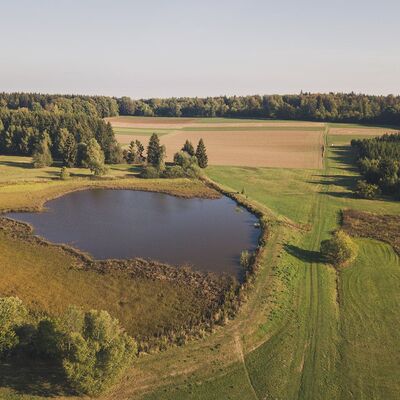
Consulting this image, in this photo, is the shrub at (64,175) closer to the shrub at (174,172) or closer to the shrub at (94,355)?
the shrub at (174,172)

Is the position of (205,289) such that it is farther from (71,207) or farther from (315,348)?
(71,207)

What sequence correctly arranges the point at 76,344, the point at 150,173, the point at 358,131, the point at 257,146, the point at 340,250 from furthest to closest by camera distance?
the point at 358,131 < the point at 257,146 < the point at 150,173 < the point at 340,250 < the point at 76,344

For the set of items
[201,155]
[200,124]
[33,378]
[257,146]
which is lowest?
[33,378]

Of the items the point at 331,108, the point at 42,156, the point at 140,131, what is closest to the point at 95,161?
the point at 42,156

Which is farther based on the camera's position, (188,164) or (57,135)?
(57,135)

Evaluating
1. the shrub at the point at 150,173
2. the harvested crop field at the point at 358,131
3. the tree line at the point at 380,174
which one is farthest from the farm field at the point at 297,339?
the harvested crop field at the point at 358,131

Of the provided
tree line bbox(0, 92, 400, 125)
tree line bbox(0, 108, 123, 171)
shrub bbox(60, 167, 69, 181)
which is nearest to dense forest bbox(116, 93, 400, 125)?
tree line bbox(0, 92, 400, 125)

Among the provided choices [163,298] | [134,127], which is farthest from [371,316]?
[134,127]

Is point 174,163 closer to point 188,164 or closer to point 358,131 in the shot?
point 188,164
